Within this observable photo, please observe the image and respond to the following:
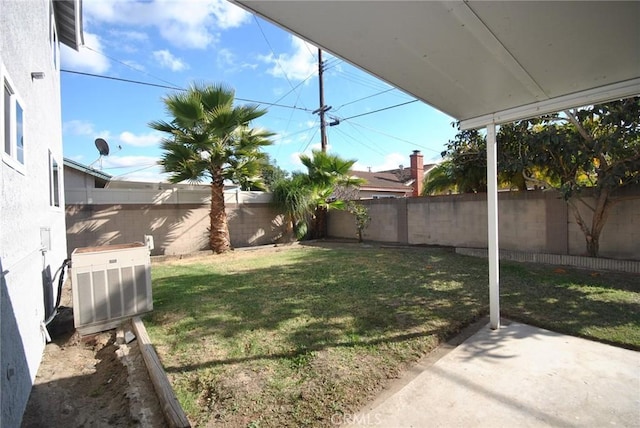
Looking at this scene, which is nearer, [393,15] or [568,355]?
[393,15]

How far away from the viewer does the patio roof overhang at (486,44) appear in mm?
1817

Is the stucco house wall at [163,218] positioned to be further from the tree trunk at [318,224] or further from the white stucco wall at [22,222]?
the white stucco wall at [22,222]

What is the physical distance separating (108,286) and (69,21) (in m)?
7.45

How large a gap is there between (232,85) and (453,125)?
604 centimetres

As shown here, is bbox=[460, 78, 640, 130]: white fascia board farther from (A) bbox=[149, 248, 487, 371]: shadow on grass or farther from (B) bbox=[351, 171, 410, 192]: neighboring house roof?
(B) bbox=[351, 171, 410, 192]: neighboring house roof

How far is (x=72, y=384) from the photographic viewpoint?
115 inches

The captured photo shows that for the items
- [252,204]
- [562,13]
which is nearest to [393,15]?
[562,13]

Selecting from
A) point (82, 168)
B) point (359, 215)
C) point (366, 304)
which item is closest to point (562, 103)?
point (366, 304)

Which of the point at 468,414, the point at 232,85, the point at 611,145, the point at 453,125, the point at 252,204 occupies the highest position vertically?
the point at 232,85

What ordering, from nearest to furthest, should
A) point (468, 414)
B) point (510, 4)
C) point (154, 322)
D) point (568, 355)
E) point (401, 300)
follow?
point (510, 4)
point (468, 414)
point (568, 355)
point (154, 322)
point (401, 300)

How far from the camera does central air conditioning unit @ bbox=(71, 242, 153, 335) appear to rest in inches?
147

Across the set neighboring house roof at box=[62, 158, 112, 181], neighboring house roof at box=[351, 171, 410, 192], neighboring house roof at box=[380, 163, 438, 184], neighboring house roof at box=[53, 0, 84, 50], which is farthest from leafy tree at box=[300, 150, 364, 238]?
neighboring house roof at box=[380, 163, 438, 184]

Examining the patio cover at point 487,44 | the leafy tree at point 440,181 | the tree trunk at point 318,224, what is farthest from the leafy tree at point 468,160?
the tree trunk at point 318,224

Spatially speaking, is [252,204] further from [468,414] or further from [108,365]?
[468,414]
